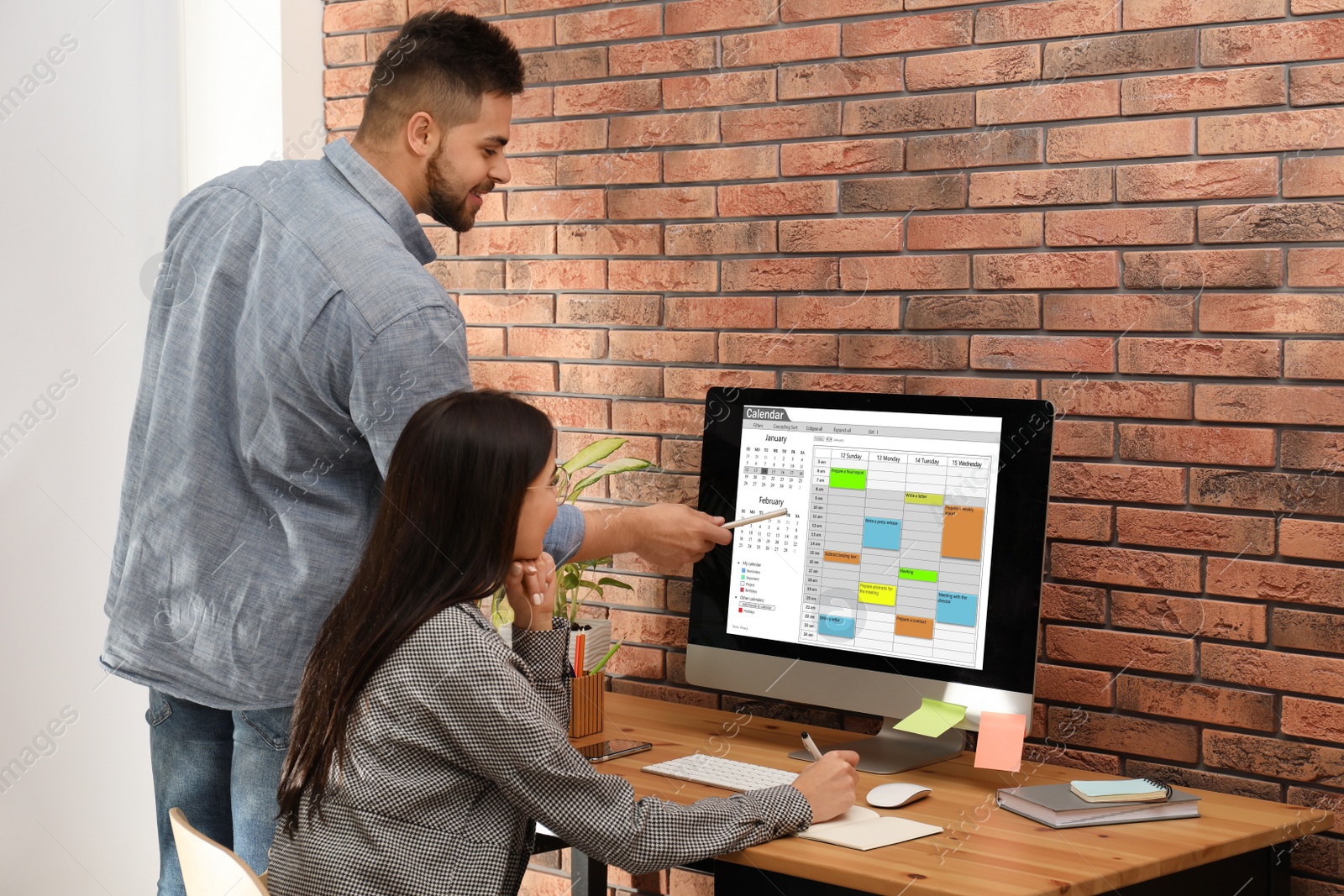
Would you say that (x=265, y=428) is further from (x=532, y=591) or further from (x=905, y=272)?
(x=905, y=272)

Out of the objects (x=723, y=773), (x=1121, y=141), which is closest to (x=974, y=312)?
(x=1121, y=141)

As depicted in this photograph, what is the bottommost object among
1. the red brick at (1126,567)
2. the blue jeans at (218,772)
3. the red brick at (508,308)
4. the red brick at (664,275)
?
the blue jeans at (218,772)

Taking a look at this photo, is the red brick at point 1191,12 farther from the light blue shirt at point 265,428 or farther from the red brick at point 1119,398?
the light blue shirt at point 265,428

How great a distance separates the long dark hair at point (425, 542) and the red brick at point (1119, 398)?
3.04 ft

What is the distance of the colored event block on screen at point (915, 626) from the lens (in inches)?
70.7

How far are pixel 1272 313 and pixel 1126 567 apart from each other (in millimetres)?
456

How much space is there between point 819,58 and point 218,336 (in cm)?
118

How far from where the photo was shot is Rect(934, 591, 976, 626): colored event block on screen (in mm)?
1766

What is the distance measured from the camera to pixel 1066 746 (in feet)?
6.38

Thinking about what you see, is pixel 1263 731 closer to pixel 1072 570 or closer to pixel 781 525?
pixel 1072 570

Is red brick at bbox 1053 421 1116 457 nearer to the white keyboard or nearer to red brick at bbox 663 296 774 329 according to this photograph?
red brick at bbox 663 296 774 329

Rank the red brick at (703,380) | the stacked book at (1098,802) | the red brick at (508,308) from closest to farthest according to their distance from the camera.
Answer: the stacked book at (1098,802)
the red brick at (703,380)
the red brick at (508,308)

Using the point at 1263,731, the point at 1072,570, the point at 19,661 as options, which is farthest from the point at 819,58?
the point at 19,661

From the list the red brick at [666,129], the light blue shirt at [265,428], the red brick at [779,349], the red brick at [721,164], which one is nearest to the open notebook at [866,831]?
the light blue shirt at [265,428]
